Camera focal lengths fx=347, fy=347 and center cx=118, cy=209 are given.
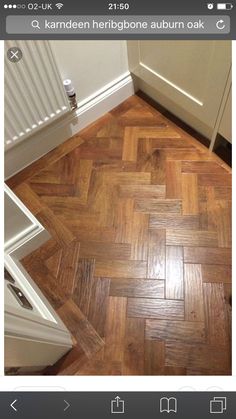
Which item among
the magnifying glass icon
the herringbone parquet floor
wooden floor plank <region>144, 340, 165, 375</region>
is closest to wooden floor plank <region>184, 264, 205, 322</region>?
the herringbone parquet floor

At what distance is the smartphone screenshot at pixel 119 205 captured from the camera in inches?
48.2

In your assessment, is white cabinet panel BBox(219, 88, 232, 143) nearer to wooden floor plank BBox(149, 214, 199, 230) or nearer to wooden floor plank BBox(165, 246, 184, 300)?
wooden floor plank BBox(149, 214, 199, 230)

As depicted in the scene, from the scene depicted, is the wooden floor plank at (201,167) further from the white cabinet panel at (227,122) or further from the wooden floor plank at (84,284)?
the wooden floor plank at (84,284)

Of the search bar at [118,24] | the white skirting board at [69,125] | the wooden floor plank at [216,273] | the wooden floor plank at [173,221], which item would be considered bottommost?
the wooden floor plank at [216,273]

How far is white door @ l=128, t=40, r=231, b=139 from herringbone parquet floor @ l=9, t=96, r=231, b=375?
0.13 metres

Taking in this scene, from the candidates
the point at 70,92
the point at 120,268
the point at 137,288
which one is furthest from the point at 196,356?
the point at 70,92

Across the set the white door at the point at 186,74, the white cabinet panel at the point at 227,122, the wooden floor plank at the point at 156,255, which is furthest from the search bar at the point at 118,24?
the wooden floor plank at the point at 156,255

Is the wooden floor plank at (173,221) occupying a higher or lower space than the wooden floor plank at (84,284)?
higher

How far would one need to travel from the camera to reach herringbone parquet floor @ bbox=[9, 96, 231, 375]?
124 cm

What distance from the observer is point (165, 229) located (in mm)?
→ 1449
